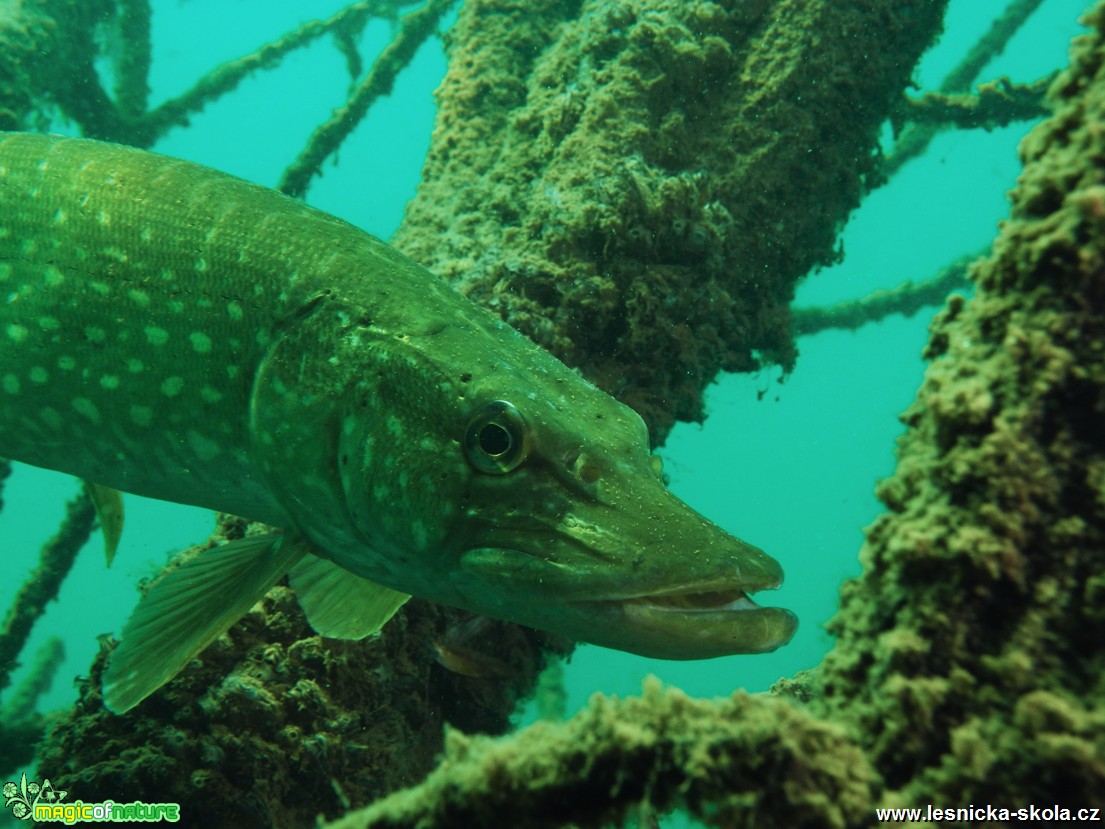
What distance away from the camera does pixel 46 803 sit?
255 centimetres

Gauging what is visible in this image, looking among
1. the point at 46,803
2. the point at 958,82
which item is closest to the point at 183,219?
the point at 46,803

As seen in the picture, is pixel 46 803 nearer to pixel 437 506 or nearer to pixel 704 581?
pixel 437 506

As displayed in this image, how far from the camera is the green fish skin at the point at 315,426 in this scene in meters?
2.19

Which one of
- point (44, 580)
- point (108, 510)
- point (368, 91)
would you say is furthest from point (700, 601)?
point (368, 91)

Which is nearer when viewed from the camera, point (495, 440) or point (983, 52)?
point (495, 440)

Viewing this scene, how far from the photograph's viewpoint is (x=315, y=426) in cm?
264

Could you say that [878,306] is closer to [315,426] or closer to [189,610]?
[315,426]

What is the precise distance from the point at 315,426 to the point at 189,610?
0.89 metres

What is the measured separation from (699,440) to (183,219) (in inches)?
4509

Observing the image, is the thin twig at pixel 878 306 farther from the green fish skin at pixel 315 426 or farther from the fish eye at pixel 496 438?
the fish eye at pixel 496 438

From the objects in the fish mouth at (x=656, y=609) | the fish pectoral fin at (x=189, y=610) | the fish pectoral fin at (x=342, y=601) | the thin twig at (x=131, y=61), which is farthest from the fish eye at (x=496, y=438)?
the thin twig at (x=131, y=61)

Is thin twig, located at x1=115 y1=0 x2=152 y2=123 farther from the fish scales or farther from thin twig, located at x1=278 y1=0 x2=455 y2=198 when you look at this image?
the fish scales

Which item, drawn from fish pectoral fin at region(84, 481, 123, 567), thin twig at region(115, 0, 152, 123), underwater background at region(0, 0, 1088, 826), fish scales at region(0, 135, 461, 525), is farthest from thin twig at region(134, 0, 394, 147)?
underwater background at region(0, 0, 1088, 826)

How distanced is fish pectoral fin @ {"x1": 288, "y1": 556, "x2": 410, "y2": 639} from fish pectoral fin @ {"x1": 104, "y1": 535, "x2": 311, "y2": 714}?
29 centimetres
